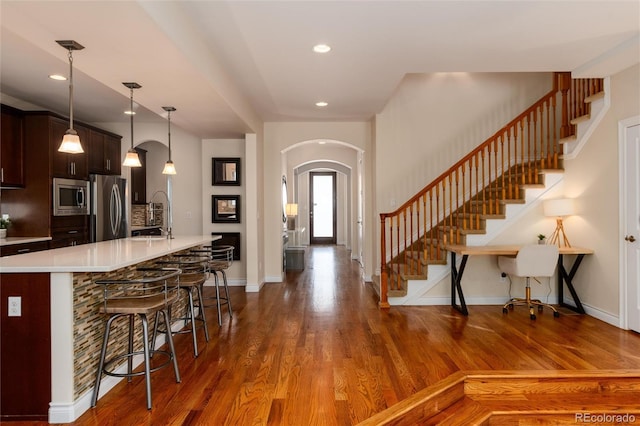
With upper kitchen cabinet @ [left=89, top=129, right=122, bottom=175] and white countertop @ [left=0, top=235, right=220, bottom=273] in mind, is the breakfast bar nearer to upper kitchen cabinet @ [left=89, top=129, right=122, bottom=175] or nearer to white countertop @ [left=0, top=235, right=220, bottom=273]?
white countertop @ [left=0, top=235, right=220, bottom=273]

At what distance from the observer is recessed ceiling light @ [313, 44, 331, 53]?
3.72m

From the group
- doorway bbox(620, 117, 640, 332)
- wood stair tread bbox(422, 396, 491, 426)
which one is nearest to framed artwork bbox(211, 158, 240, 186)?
wood stair tread bbox(422, 396, 491, 426)

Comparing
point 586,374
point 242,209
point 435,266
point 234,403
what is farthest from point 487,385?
point 242,209

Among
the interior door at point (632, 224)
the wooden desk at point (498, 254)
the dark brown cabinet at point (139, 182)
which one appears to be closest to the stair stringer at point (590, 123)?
the interior door at point (632, 224)

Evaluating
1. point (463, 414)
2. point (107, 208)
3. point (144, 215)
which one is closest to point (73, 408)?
point (463, 414)

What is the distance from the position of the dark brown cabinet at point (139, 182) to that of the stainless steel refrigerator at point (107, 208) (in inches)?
30.2

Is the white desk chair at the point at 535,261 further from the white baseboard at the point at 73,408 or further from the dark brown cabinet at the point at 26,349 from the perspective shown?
the dark brown cabinet at the point at 26,349

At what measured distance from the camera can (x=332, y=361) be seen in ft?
11.5

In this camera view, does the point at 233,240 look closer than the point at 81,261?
No

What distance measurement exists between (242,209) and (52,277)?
14.5ft

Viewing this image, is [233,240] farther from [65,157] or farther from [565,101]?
[565,101]

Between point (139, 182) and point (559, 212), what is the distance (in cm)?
644

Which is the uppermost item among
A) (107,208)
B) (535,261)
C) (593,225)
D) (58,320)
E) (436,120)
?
(436,120)

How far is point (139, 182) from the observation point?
7.45 metres
